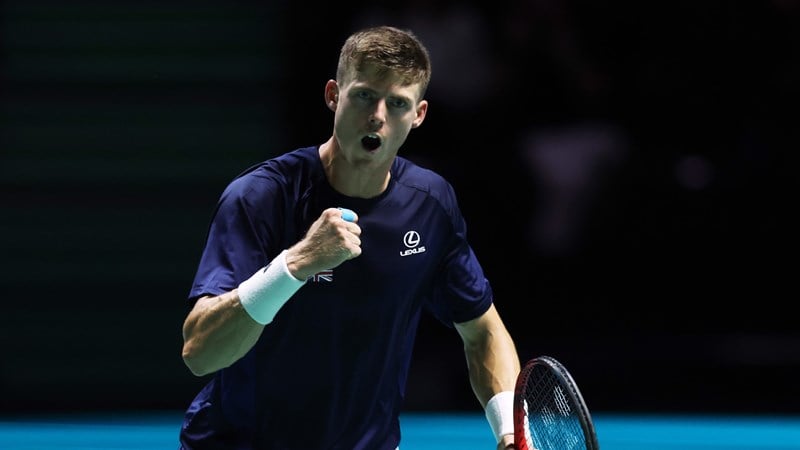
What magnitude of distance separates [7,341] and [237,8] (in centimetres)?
190

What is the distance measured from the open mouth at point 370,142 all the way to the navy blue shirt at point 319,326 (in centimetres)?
17

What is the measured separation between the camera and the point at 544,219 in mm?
7617

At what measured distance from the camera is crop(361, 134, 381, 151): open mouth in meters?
3.55

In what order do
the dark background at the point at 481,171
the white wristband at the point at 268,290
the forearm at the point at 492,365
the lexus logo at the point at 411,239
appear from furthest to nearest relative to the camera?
the dark background at the point at 481,171 → the forearm at the point at 492,365 → the lexus logo at the point at 411,239 → the white wristband at the point at 268,290

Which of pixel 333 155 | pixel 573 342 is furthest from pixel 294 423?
pixel 573 342

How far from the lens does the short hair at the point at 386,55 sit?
3.55 m

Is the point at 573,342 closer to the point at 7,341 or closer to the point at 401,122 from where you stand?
the point at 7,341

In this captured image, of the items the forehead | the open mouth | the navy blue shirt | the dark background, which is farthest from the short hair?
the dark background

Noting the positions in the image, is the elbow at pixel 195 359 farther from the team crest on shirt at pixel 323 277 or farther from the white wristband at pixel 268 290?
the team crest on shirt at pixel 323 277

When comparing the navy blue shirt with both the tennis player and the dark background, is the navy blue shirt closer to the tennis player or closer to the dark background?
the tennis player

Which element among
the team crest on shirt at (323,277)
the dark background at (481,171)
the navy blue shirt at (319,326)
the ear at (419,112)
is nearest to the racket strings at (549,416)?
the navy blue shirt at (319,326)

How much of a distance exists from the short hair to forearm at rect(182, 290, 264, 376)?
607 millimetres

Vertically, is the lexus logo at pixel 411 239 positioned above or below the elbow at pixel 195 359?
above

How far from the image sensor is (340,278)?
366cm
